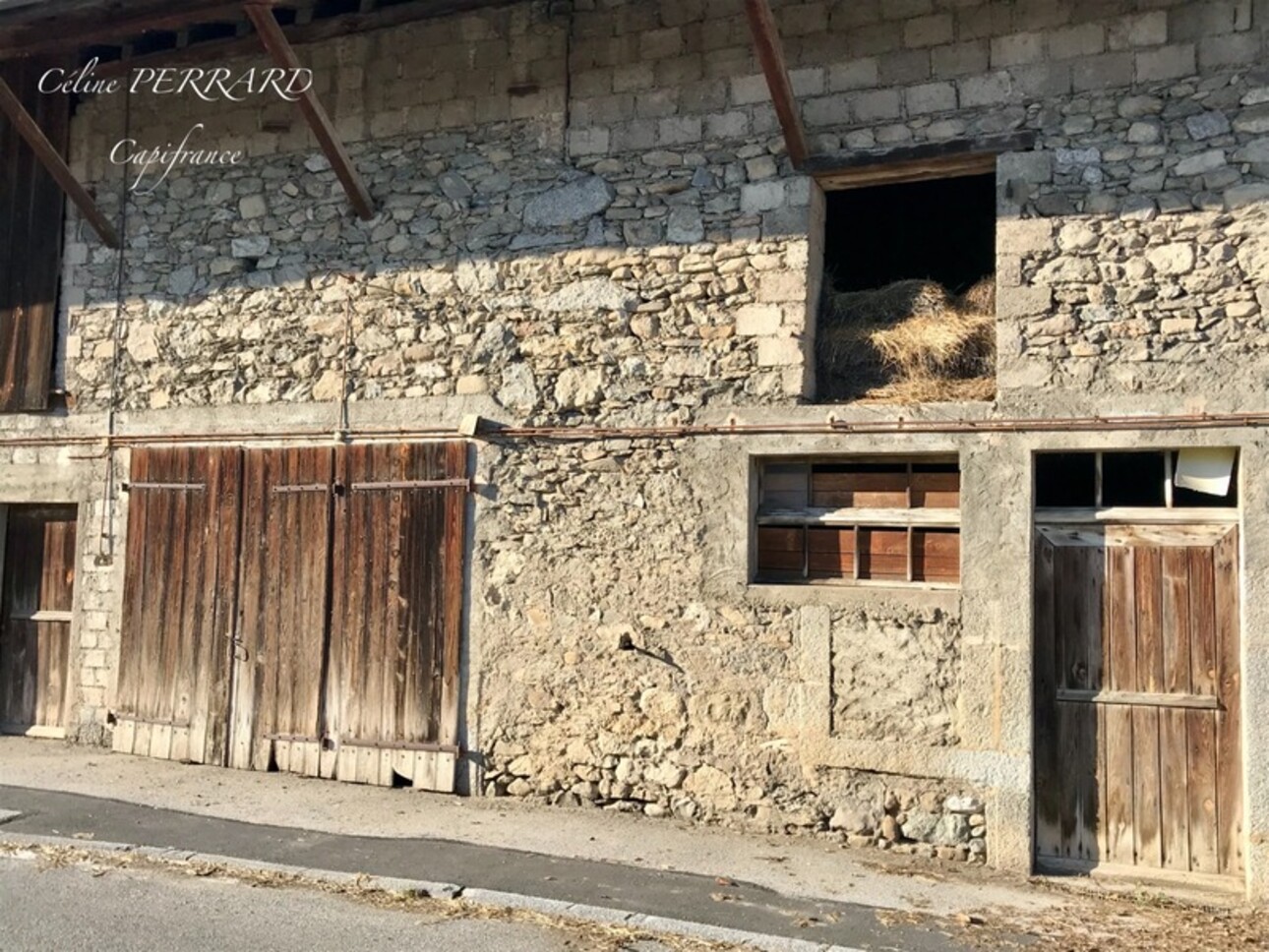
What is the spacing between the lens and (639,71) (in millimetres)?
6629

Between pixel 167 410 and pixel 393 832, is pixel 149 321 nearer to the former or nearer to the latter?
pixel 167 410

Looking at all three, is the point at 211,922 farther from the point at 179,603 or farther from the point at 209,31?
the point at 209,31

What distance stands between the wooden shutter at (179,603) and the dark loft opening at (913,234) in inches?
173

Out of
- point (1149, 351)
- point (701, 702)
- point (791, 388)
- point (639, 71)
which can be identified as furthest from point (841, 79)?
point (701, 702)

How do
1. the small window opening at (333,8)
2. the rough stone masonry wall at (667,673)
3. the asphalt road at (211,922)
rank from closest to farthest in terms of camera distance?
the asphalt road at (211,922)
the rough stone masonry wall at (667,673)
the small window opening at (333,8)

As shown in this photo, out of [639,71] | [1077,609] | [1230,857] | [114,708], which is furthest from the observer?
[114,708]

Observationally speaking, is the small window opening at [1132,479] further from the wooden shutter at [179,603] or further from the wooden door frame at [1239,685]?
the wooden shutter at [179,603]

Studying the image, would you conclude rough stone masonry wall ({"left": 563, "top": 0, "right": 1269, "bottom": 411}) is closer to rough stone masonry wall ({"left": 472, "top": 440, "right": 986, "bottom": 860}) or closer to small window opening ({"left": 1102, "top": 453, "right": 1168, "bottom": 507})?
small window opening ({"left": 1102, "top": 453, "right": 1168, "bottom": 507})

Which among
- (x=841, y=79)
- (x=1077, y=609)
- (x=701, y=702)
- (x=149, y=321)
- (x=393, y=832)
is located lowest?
(x=393, y=832)

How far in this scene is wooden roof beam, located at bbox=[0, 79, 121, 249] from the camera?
7.34m

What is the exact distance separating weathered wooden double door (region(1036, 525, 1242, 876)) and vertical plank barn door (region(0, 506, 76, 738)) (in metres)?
6.59

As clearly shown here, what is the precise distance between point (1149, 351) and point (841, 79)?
2198mm

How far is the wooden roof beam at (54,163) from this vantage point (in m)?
7.34

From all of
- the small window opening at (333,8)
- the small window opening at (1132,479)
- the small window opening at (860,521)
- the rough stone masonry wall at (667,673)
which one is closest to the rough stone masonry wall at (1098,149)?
the small window opening at (1132,479)
